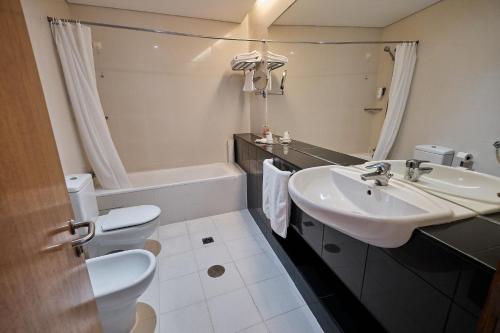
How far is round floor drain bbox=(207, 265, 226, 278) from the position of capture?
169 cm

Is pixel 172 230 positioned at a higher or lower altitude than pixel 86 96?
lower

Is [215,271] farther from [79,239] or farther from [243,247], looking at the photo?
[79,239]

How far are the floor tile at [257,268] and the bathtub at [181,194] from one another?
87cm

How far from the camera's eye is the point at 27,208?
50cm

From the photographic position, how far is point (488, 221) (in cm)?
74

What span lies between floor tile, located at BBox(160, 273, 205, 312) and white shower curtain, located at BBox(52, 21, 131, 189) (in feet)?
4.08

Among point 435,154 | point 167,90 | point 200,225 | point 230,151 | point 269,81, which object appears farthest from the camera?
point 230,151

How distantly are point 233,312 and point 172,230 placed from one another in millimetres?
1201

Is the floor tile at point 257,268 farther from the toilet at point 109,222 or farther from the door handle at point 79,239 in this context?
the door handle at point 79,239

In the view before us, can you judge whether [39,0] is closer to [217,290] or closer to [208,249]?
[208,249]

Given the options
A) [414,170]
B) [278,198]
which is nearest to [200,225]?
[278,198]

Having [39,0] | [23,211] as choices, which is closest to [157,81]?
[39,0]

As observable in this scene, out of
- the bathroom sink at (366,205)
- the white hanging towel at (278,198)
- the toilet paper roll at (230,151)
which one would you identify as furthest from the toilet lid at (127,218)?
the toilet paper roll at (230,151)

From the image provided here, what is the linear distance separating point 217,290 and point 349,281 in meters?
0.95
